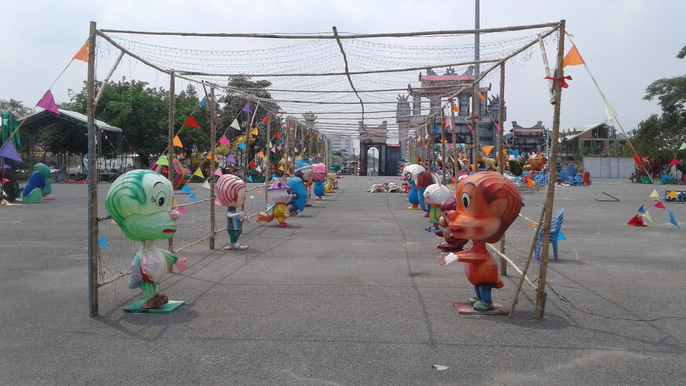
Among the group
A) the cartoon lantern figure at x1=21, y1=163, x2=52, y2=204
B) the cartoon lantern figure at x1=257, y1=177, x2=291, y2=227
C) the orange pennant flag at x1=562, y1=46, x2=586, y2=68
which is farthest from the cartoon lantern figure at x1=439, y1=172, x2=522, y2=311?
the cartoon lantern figure at x1=21, y1=163, x2=52, y2=204

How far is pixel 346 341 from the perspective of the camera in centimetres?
509

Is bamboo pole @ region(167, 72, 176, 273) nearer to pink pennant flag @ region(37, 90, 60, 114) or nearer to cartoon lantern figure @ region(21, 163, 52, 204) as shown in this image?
pink pennant flag @ region(37, 90, 60, 114)

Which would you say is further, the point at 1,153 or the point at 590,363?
the point at 1,153

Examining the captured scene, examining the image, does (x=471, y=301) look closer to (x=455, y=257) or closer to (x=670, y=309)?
(x=455, y=257)

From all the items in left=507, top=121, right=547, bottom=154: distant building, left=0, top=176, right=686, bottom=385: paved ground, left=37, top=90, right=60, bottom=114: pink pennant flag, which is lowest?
left=0, top=176, right=686, bottom=385: paved ground

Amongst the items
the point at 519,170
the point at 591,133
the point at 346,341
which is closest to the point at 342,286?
the point at 346,341

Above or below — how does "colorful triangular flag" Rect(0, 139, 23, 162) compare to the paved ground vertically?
above

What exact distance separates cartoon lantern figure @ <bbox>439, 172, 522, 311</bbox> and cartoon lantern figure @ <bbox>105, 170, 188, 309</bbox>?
2.96m

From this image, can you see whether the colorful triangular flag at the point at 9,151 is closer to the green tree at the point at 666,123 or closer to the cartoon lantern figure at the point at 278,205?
the cartoon lantern figure at the point at 278,205

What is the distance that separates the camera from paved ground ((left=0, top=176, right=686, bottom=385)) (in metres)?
4.40

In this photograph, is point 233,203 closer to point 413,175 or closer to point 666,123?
point 413,175

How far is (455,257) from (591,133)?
227ft

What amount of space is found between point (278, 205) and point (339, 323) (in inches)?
326

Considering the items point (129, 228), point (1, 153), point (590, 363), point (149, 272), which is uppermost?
point (1, 153)
